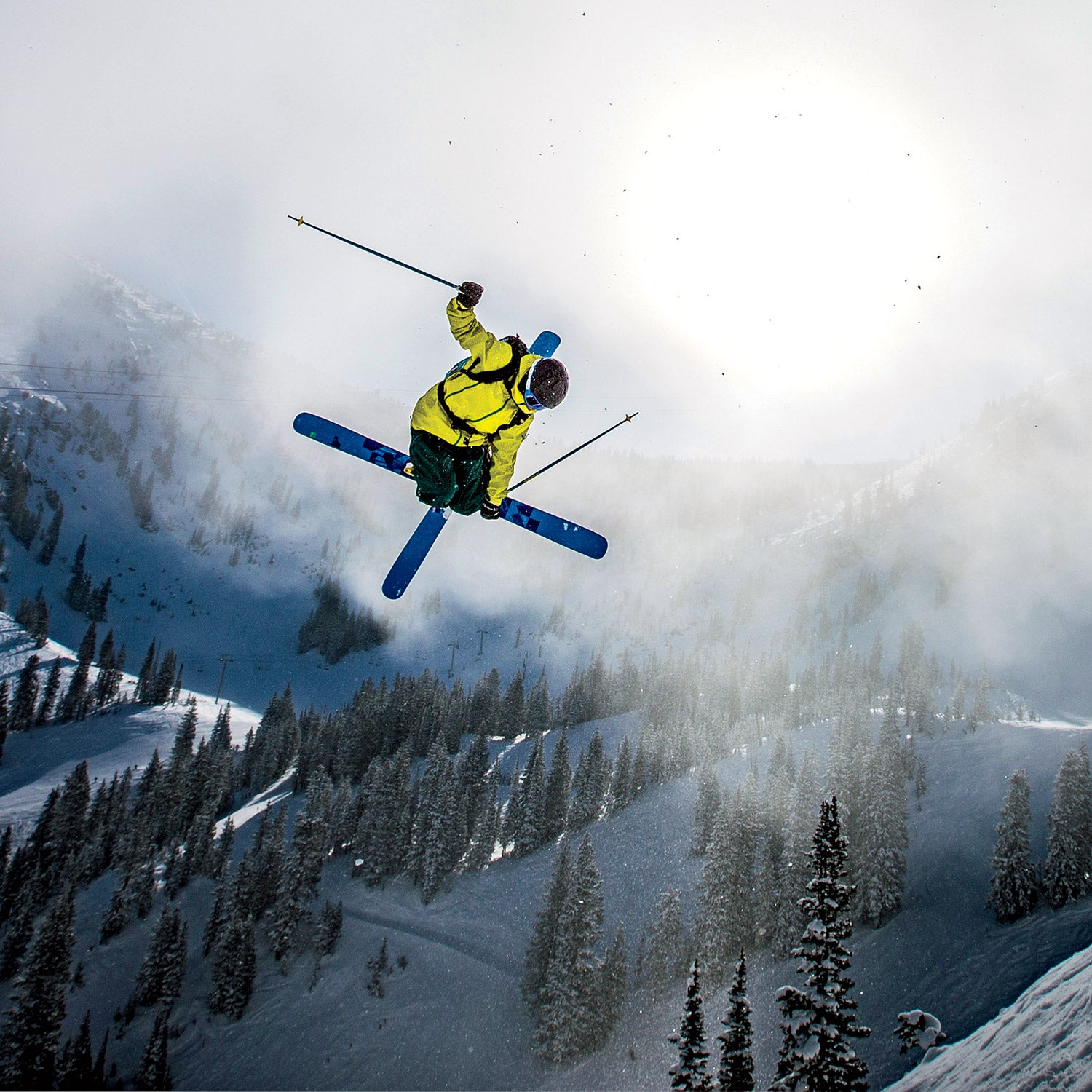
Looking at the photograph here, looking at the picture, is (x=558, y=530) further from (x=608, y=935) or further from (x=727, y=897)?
(x=608, y=935)

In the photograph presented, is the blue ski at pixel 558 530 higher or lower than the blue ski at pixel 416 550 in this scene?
higher

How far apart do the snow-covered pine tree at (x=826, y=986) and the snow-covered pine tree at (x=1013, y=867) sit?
36660mm

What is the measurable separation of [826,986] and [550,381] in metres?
18.9

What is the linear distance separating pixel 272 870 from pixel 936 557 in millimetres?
198536

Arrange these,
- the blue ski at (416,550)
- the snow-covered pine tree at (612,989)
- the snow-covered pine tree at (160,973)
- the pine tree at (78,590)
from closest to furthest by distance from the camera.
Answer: the blue ski at (416,550)
the snow-covered pine tree at (612,989)
the snow-covered pine tree at (160,973)
the pine tree at (78,590)

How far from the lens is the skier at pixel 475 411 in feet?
25.5

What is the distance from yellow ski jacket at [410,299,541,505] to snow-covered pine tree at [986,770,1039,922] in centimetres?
5446

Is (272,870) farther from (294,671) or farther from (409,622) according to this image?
(409,622)

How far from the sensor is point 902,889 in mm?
49188

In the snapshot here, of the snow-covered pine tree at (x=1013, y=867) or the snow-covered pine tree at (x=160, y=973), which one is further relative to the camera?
the snow-covered pine tree at (x=160, y=973)

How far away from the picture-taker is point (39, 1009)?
1391 inches

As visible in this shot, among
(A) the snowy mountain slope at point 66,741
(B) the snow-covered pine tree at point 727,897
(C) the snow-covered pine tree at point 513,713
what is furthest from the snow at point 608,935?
(C) the snow-covered pine tree at point 513,713

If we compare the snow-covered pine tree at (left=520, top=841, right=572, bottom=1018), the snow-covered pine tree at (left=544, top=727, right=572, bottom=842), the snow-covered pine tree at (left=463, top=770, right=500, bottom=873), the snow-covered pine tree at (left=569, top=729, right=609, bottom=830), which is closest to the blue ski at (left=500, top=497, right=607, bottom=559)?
the snow-covered pine tree at (left=520, top=841, right=572, bottom=1018)

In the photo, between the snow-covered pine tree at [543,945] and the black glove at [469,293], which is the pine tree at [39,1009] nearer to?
the snow-covered pine tree at [543,945]
